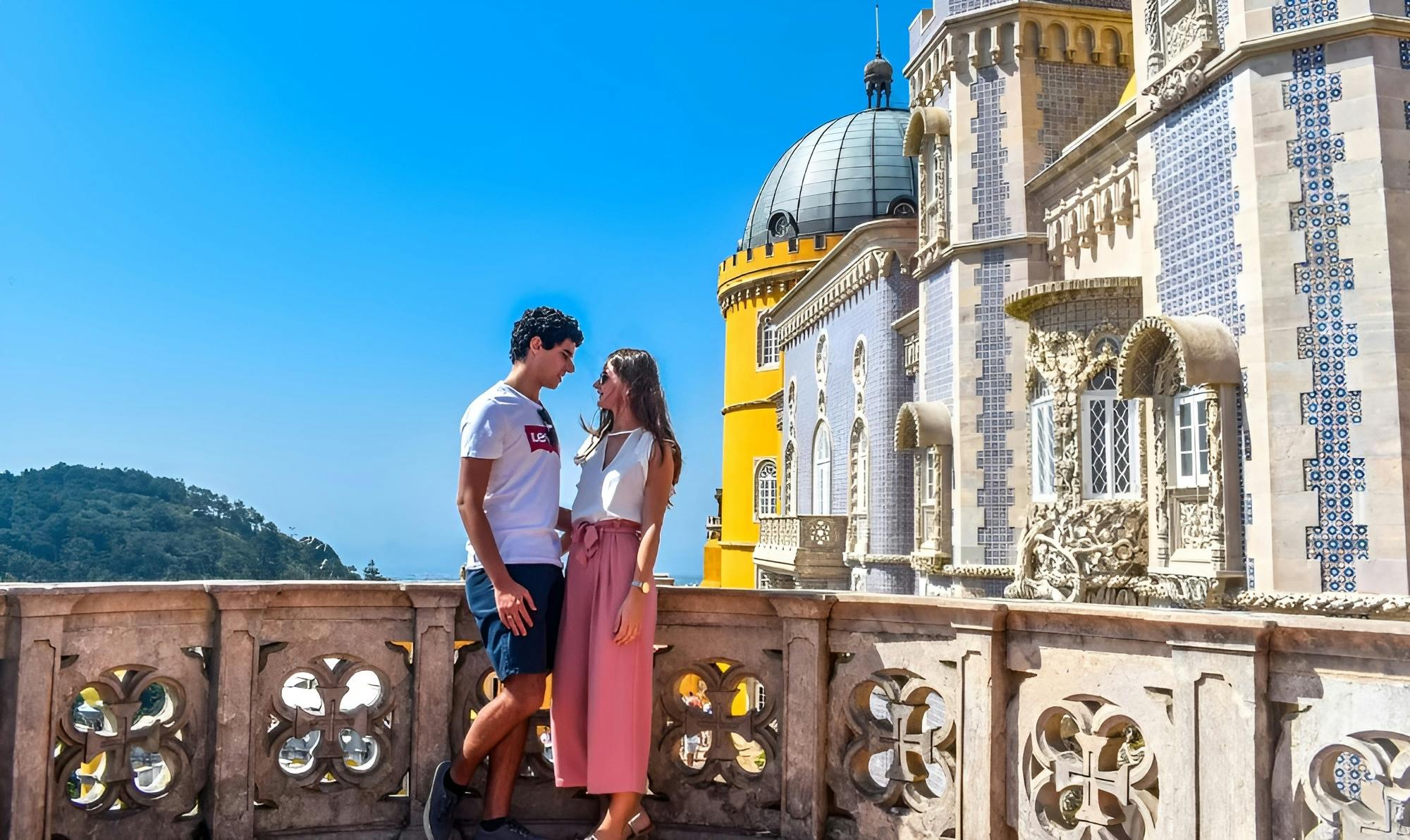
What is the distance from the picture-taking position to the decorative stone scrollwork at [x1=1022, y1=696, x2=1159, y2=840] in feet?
11.9

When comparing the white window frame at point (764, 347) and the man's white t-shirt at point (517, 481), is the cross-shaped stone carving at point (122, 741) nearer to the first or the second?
the man's white t-shirt at point (517, 481)

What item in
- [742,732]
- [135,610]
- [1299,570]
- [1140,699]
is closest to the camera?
[1140,699]

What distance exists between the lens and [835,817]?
14.7 ft

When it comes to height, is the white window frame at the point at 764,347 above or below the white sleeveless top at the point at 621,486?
above

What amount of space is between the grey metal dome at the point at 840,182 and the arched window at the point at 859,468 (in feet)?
49.6

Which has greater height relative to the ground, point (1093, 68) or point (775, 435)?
point (1093, 68)

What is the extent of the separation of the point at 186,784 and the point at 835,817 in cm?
265

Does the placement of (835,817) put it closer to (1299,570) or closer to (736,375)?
(1299,570)

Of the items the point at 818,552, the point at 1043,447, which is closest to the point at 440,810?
the point at 1043,447

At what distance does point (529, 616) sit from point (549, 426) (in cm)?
78

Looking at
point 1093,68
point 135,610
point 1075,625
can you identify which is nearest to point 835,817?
point 1075,625

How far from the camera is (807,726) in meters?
4.49

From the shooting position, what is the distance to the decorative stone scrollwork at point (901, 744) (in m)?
4.21

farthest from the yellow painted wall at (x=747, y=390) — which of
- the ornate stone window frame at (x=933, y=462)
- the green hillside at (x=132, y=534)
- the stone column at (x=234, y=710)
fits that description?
the green hillside at (x=132, y=534)
